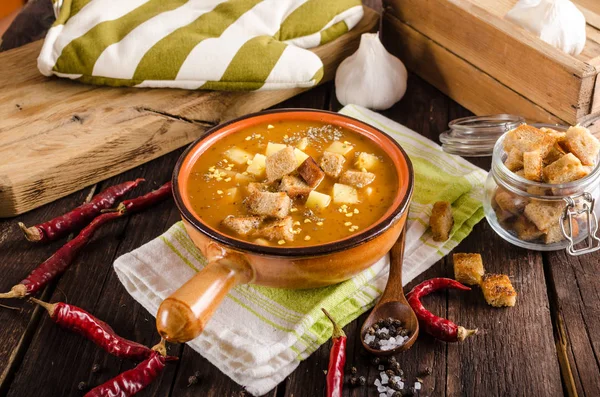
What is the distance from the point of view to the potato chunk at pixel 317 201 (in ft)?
7.52

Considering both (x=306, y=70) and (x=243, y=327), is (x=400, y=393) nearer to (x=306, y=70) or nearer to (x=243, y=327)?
(x=243, y=327)

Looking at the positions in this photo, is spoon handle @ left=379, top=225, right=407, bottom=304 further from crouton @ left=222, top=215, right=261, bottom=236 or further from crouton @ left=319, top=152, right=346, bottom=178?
crouton @ left=222, top=215, right=261, bottom=236

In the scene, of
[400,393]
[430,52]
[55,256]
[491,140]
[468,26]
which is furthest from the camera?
[430,52]

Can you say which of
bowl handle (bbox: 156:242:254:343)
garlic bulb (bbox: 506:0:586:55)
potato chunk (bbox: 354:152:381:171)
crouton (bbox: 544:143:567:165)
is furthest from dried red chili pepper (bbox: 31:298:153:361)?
garlic bulb (bbox: 506:0:586:55)

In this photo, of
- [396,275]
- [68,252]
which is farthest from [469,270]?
[68,252]

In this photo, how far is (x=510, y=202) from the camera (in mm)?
2420

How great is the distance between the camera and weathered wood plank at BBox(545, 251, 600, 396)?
206cm

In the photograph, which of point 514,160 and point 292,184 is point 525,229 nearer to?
point 514,160

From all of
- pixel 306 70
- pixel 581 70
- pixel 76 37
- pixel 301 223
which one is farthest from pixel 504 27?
pixel 76 37

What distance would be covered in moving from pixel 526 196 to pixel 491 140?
505 mm

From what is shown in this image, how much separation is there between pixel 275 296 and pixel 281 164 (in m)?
0.44

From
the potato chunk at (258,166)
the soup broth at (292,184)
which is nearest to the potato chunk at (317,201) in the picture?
the soup broth at (292,184)

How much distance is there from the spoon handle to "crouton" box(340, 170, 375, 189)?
240 mm

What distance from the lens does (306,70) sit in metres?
3.12
